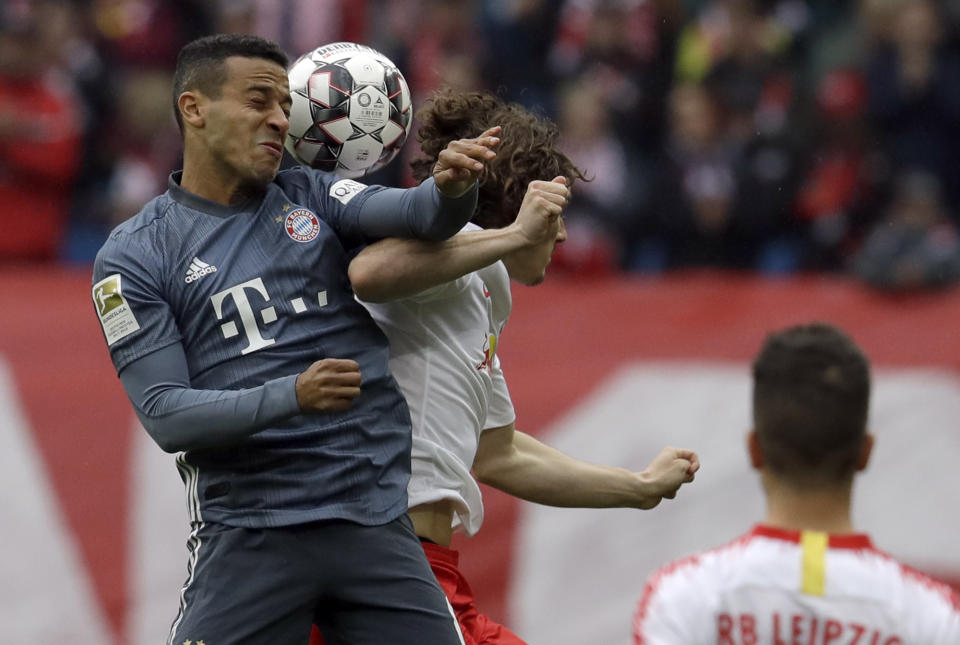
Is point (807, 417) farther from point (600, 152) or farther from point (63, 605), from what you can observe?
point (600, 152)

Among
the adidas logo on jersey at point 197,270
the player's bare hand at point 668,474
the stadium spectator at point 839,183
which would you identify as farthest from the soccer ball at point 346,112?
the stadium spectator at point 839,183

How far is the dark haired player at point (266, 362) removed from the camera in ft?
12.5

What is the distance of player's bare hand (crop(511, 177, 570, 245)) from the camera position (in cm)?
390

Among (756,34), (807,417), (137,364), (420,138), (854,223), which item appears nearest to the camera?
(807,417)

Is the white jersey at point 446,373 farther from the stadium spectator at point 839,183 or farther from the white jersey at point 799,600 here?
the stadium spectator at point 839,183

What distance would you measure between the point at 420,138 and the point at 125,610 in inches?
177

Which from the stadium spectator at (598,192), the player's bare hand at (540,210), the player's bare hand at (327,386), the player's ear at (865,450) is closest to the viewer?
the player's ear at (865,450)

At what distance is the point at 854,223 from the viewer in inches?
365

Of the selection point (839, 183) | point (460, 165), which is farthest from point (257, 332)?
point (839, 183)

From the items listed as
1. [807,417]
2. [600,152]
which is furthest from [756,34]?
[807,417]

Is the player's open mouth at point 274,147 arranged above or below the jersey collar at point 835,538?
above

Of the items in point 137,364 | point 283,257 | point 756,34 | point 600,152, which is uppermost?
point 756,34

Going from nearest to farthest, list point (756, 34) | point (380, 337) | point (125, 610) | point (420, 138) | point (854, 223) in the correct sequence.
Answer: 1. point (380, 337)
2. point (420, 138)
3. point (125, 610)
4. point (854, 223)
5. point (756, 34)

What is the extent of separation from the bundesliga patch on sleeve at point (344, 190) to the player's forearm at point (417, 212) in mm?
74
